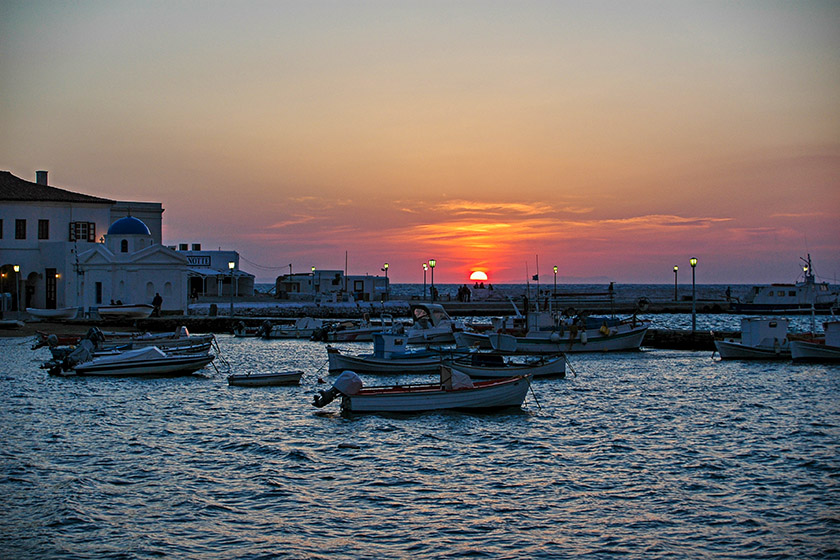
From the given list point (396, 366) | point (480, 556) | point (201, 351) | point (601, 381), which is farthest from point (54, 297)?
point (480, 556)

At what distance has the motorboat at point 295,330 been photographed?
184 ft

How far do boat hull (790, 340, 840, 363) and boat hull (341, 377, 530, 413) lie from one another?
66.7ft

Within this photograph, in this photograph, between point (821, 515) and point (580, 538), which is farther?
point (821, 515)

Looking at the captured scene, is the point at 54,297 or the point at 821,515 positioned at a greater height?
the point at 54,297

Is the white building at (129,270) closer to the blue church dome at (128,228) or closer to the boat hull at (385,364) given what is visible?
the blue church dome at (128,228)

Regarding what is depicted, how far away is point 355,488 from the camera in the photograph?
1567 centimetres

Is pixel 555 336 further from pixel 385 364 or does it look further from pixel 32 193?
pixel 32 193

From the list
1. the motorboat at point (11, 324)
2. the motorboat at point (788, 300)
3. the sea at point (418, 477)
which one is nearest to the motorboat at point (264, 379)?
the sea at point (418, 477)

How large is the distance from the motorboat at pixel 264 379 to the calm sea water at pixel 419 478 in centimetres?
196

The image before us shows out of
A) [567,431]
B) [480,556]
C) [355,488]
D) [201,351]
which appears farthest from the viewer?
[201,351]

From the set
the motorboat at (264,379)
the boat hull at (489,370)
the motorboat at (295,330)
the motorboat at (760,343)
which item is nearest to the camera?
the boat hull at (489,370)

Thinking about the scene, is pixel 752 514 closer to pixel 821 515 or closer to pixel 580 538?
pixel 821 515

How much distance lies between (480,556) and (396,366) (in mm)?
21407

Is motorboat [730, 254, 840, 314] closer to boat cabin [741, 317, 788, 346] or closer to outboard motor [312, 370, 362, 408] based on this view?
boat cabin [741, 317, 788, 346]
